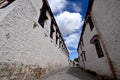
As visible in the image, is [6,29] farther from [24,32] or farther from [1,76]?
[1,76]

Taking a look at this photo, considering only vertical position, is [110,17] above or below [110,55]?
above

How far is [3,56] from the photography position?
288 centimetres

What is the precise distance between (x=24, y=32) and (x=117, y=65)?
497 centimetres

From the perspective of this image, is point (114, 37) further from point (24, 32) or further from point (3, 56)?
point (3, 56)

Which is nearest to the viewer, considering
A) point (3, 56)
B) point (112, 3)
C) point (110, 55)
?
point (3, 56)

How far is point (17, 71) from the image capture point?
3490 mm

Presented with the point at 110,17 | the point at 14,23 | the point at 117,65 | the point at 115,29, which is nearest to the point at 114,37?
the point at 115,29

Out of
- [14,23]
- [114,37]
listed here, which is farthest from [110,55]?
[14,23]

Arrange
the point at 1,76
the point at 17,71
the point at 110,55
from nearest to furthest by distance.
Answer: the point at 1,76 < the point at 17,71 < the point at 110,55

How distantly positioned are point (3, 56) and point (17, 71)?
947 mm

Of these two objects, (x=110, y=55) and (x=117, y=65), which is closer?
(x=117, y=65)

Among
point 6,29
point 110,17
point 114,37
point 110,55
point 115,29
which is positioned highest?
point 110,17

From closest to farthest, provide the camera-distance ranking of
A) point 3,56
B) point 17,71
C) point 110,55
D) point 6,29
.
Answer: point 3,56, point 6,29, point 17,71, point 110,55

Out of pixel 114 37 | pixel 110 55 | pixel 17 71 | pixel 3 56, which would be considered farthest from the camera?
pixel 110 55
